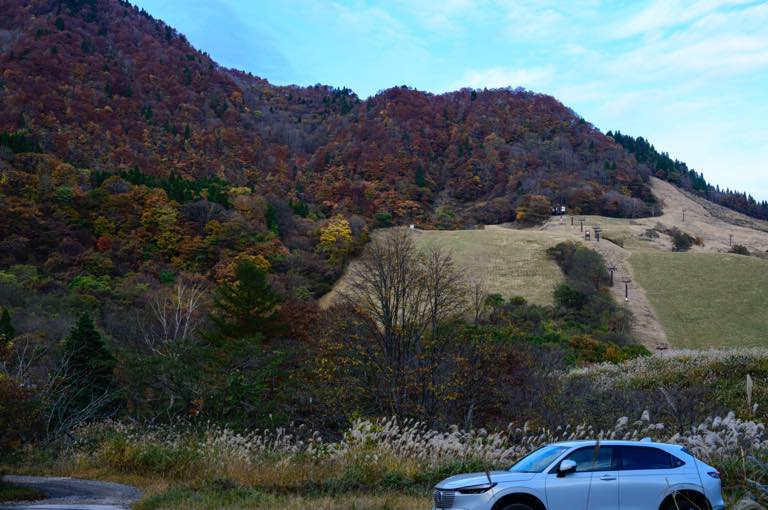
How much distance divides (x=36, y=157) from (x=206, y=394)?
65.7 metres

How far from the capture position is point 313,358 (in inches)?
1012

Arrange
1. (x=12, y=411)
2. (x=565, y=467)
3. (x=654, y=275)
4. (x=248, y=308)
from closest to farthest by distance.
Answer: (x=565, y=467) < (x=12, y=411) < (x=248, y=308) < (x=654, y=275)

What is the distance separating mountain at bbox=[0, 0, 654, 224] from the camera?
107 meters

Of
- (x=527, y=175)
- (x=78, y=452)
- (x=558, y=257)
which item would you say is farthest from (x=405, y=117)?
(x=78, y=452)

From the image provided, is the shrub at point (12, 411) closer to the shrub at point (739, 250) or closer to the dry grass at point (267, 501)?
the dry grass at point (267, 501)

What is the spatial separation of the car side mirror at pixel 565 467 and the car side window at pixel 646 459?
681mm

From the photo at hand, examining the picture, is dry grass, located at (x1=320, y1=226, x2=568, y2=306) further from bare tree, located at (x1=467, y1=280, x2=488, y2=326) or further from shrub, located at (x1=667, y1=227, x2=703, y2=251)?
bare tree, located at (x1=467, y1=280, x2=488, y2=326)

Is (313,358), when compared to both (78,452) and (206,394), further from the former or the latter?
(78,452)

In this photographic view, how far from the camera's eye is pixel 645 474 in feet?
28.0

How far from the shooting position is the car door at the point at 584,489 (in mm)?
8289

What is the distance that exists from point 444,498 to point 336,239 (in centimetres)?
7235

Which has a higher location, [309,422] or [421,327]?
[421,327]

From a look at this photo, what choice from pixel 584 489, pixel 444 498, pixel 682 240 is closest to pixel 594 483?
pixel 584 489

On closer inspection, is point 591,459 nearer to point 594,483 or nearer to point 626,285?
point 594,483
